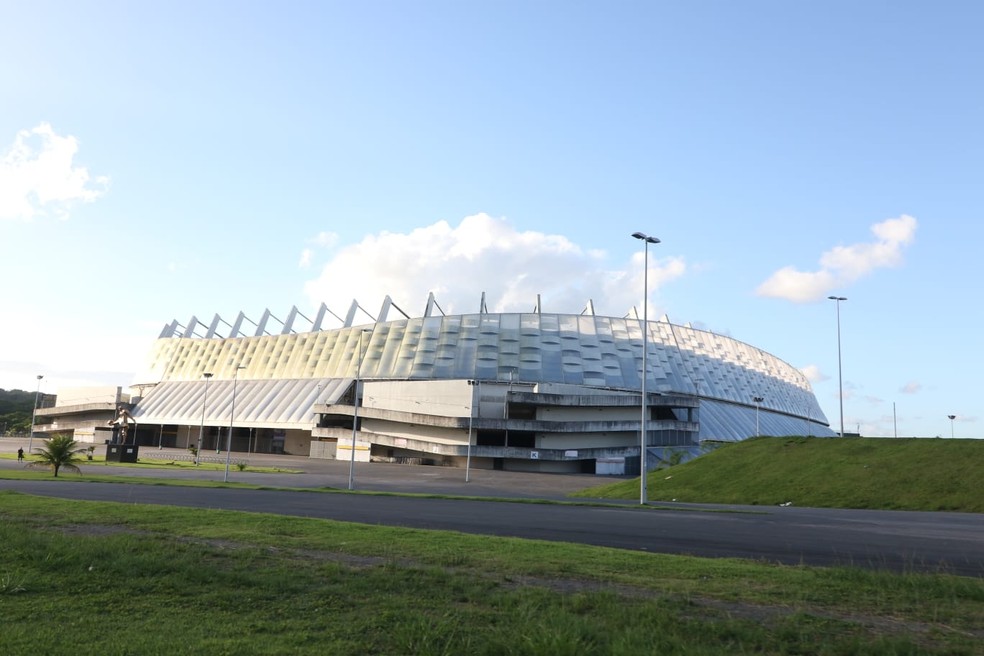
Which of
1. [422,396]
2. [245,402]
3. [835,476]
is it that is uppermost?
[422,396]

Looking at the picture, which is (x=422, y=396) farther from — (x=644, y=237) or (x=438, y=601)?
(x=438, y=601)

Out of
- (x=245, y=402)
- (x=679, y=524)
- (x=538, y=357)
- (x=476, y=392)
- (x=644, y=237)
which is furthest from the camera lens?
(x=245, y=402)

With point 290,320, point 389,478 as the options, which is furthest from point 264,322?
point 389,478

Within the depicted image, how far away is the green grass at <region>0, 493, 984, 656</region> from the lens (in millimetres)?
6367

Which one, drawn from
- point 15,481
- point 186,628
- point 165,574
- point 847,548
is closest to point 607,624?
point 186,628

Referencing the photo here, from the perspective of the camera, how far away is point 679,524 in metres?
20.1

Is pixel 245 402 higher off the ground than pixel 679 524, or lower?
higher

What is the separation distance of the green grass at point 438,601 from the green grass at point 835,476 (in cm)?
2210

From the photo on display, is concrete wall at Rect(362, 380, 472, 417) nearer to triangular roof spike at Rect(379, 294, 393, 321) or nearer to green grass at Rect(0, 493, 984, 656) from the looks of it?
triangular roof spike at Rect(379, 294, 393, 321)

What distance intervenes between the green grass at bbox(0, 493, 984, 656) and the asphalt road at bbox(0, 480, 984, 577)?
3.20m

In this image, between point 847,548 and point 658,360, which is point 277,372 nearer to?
point 658,360

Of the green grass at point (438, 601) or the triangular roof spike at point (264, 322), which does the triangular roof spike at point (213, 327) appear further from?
the green grass at point (438, 601)

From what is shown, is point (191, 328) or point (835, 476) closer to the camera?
point (835, 476)

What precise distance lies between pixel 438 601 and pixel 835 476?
98.1 ft
